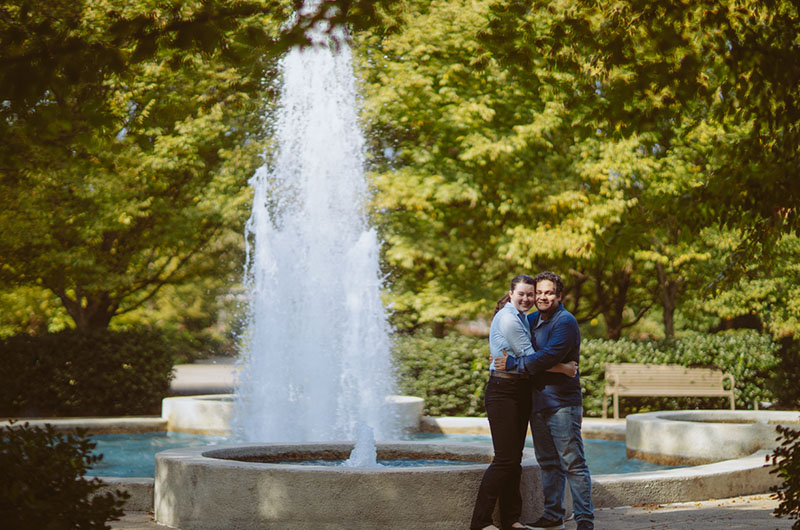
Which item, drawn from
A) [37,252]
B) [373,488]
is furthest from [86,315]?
[373,488]

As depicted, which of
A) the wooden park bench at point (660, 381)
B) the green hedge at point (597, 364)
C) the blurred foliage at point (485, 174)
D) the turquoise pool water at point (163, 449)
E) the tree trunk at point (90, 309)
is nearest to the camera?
the turquoise pool water at point (163, 449)

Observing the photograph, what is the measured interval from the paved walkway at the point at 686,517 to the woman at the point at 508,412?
2.65 ft

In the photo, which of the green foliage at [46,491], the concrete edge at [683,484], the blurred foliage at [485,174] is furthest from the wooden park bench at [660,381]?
the green foliage at [46,491]

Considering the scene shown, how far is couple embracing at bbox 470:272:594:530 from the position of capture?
5.84 meters

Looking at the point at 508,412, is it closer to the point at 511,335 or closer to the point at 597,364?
the point at 511,335

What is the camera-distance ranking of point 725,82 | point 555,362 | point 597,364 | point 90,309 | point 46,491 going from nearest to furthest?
point 46,491
point 555,362
point 725,82
point 597,364
point 90,309

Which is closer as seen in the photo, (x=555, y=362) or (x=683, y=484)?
(x=555, y=362)

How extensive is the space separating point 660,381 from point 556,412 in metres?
10.1

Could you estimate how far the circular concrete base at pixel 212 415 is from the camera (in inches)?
505

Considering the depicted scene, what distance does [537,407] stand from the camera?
598 centimetres

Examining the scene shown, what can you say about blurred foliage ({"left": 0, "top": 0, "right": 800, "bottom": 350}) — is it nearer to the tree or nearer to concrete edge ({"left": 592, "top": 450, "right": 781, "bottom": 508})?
concrete edge ({"left": 592, "top": 450, "right": 781, "bottom": 508})

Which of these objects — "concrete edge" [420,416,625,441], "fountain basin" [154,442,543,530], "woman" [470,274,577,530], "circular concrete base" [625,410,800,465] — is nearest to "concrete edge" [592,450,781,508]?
"circular concrete base" [625,410,800,465]

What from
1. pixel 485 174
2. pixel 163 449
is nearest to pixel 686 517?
pixel 163 449

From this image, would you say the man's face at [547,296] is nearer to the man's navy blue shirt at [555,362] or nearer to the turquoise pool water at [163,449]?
the man's navy blue shirt at [555,362]
